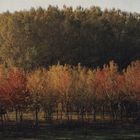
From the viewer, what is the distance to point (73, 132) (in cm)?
10225

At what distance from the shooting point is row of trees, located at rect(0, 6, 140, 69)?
481 feet

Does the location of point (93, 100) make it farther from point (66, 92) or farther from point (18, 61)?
point (18, 61)

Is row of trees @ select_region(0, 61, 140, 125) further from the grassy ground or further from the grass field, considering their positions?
the grass field

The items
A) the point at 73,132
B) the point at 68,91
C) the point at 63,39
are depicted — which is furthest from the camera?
the point at 63,39

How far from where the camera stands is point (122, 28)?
159 metres

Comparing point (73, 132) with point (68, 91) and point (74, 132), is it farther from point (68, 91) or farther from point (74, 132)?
point (68, 91)

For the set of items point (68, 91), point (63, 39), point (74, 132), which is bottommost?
point (74, 132)

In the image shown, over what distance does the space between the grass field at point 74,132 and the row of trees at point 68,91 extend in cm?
412

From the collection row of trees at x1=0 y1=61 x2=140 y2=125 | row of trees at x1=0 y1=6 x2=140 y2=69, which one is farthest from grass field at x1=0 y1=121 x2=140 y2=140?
row of trees at x1=0 y1=6 x2=140 y2=69

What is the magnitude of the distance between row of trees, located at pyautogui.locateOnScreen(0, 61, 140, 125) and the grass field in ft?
13.5

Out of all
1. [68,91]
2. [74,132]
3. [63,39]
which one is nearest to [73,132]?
[74,132]

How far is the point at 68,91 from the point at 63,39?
1467 inches

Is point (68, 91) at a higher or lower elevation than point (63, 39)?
lower

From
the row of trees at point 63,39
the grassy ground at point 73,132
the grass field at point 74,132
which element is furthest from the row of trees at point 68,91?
the row of trees at point 63,39
